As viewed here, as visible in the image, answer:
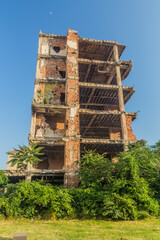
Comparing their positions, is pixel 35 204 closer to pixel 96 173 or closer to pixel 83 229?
pixel 83 229

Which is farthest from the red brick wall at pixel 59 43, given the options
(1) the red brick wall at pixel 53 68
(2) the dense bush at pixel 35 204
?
(2) the dense bush at pixel 35 204

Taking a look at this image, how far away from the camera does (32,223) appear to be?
25.1 feet

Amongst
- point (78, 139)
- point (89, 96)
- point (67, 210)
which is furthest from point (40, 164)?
point (67, 210)

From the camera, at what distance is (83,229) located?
658 cm

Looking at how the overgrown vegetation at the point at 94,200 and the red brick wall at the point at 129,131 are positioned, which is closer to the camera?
the overgrown vegetation at the point at 94,200

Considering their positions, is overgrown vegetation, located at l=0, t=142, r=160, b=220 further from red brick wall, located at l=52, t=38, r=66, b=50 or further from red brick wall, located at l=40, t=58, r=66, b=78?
red brick wall, located at l=52, t=38, r=66, b=50

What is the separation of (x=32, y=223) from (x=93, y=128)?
13.0m

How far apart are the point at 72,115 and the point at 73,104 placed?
110 centimetres

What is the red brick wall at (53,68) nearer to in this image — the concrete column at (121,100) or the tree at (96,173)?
the concrete column at (121,100)

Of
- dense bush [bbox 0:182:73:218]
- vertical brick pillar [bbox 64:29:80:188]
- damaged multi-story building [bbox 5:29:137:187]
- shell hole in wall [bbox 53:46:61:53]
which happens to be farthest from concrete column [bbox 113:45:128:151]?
dense bush [bbox 0:182:73:218]

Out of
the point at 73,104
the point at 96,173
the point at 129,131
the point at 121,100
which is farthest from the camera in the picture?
the point at 121,100

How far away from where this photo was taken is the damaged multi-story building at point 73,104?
47.3 feet

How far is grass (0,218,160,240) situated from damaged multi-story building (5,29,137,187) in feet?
17.6

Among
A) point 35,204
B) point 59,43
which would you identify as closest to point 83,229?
point 35,204
